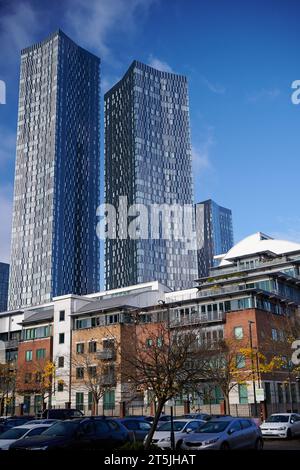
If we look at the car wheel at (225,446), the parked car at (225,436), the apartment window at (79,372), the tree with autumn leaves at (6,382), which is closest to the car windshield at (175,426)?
the parked car at (225,436)

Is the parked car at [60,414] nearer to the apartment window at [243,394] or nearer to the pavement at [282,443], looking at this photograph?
the apartment window at [243,394]

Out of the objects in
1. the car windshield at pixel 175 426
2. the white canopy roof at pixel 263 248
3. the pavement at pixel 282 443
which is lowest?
the pavement at pixel 282 443

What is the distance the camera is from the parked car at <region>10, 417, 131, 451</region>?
63.2 feet

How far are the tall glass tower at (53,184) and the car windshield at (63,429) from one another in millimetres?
147421

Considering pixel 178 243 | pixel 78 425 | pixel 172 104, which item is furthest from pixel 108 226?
pixel 78 425

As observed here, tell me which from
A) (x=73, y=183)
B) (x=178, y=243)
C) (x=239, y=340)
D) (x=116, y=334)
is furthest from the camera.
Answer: (x=73, y=183)

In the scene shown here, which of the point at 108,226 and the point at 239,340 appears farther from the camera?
the point at 108,226

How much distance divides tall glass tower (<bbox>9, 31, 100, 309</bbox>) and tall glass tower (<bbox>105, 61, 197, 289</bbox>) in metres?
7.68

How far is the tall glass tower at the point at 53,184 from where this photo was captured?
6796 inches

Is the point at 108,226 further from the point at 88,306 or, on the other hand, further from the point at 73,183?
the point at 88,306

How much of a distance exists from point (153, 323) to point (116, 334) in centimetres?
821

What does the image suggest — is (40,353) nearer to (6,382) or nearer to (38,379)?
(38,379)

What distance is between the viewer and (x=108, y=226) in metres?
194
